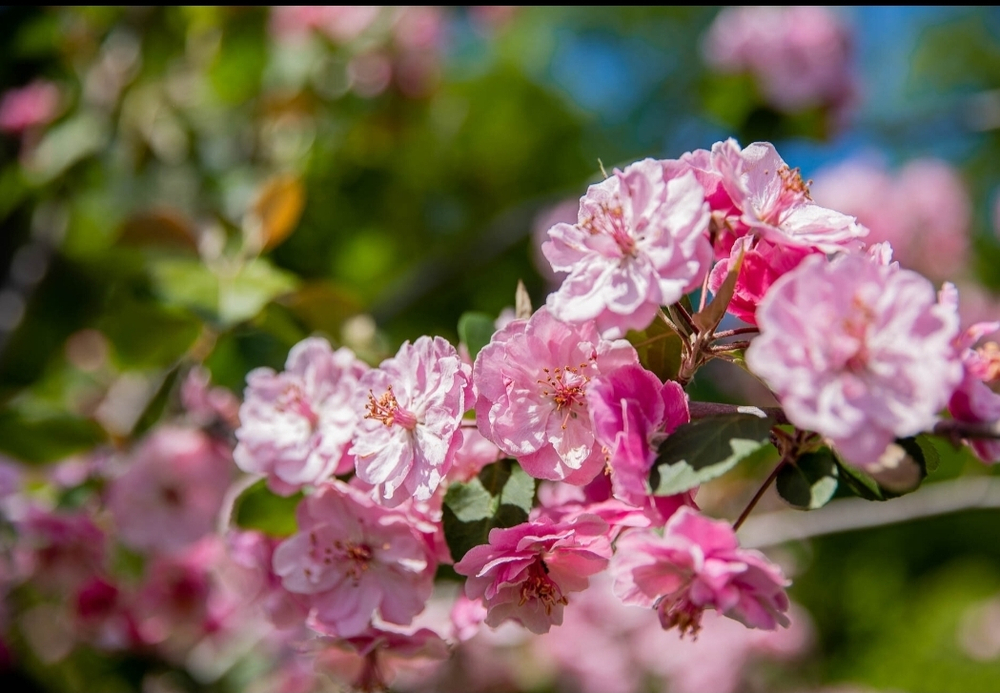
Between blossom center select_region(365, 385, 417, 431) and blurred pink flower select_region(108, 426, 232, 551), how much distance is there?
2.77ft

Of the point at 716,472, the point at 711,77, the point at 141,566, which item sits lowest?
the point at 141,566

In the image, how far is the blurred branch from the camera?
5.91ft

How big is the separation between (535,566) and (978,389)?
19.6 inches

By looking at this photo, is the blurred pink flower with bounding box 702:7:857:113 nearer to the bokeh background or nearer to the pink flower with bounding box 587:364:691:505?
the bokeh background

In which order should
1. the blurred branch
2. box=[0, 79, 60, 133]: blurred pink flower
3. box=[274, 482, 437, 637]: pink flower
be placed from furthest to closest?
box=[0, 79, 60, 133]: blurred pink flower → the blurred branch → box=[274, 482, 437, 637]: pink flower

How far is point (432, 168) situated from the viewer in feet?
12.4

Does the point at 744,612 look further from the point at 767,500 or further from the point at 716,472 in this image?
the point at 767,500

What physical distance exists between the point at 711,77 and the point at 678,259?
231 centimetres

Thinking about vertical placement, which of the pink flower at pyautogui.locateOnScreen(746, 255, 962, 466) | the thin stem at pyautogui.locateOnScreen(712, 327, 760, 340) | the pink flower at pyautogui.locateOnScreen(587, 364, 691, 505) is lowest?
the pink flower at pyautogui.locateOnScreen(587, 364, 691, 505)

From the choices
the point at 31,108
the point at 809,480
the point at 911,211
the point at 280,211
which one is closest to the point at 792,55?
the point at 911,211

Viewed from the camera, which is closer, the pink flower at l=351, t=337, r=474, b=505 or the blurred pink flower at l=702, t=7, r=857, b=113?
the pink flower at l=351, t=337, r=474, b=505

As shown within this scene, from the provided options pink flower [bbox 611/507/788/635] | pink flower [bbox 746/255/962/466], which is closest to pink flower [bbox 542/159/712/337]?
pink flower [bbox 746/255/962/466]

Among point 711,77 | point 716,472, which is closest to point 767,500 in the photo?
point 711,77

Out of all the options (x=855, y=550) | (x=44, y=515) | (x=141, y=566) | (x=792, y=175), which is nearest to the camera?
(x=792, y=175)
